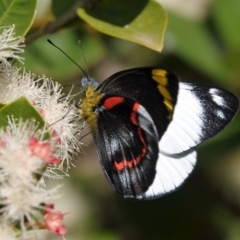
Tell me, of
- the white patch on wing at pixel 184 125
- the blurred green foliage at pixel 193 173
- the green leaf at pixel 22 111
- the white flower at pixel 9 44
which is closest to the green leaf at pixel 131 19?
the white patch on wing at pixel 184 125

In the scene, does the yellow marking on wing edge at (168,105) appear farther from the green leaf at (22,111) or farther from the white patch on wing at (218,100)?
the green leaf at (22,111)

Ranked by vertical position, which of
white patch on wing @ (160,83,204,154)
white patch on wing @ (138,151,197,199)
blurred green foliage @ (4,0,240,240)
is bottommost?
blurred green foliage @ (4,0,240,240)

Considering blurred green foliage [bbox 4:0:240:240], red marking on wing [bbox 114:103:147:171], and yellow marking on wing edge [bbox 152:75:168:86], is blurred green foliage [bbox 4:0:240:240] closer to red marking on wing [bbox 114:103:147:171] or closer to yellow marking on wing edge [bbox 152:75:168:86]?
red marking on wing [bbox 114:103:147:171]

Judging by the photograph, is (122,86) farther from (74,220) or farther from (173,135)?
(74,220)

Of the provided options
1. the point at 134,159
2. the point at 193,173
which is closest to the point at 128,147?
the point at 134,159

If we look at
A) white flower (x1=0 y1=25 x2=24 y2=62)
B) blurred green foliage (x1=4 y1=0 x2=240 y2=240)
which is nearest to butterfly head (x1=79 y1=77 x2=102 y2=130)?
white flower (x1=0 y1=25 x2=24 y2=62)

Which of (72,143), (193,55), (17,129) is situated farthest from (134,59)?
(17,129)

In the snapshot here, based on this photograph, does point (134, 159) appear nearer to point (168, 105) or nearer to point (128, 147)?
point (128, 147)
